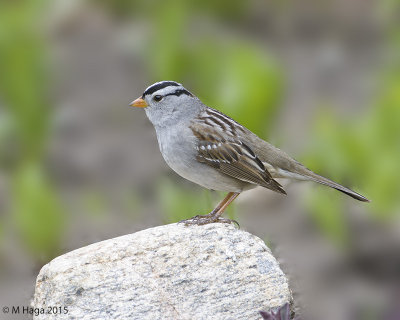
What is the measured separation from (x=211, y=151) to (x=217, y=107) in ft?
5.75

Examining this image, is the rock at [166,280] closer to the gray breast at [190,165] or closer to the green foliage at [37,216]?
the gray breast at [190,165]

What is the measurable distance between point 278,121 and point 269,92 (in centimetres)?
50

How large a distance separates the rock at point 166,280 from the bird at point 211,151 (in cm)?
49

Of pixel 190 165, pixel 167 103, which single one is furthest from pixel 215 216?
pixel 167 103

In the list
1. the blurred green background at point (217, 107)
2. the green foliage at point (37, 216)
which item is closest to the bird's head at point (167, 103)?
the blurred green background at point (217, 107)

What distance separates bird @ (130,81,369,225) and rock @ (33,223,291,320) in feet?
1.60

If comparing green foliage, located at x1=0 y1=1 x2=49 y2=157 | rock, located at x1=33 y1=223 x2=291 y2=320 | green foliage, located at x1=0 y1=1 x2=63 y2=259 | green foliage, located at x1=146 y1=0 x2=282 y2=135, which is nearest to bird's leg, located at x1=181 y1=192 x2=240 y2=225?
rock, located at x1=33 y1=223 x2=291 y2=320

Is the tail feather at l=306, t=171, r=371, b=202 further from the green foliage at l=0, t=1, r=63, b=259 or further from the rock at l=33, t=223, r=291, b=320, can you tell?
the green foliage at l=0, t=1, r=63, b=259

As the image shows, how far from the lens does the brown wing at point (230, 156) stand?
470cm

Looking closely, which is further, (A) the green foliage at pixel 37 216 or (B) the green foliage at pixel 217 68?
(B) the green foliage at pixel 217 68

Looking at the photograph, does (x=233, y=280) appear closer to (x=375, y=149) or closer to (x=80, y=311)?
(x=80, y=311)

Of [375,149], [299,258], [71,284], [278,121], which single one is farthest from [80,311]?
[278,121]

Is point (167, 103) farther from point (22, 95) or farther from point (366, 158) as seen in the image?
point (22, 95)

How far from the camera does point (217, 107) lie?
647cm
